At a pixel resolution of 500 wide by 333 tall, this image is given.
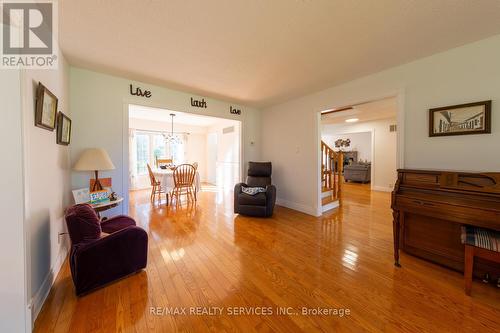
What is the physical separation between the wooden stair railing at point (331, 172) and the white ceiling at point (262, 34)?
1.90 m

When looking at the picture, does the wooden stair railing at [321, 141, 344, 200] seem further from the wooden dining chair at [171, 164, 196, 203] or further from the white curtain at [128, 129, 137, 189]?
the white curtain at [128, 129, 137, 189]

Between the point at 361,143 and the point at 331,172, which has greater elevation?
the point at 361,143

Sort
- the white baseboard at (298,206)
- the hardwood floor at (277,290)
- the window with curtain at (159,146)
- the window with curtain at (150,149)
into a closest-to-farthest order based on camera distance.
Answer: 1. the hardwood floor at (277,290)
2. the white baseboard at (298,206)
3. the window with curtain at (150,149)
4. the window with curtain at (159,146)

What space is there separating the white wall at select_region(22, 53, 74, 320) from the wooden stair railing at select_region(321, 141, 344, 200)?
4.31 meters

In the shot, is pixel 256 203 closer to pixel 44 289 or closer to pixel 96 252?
pixel 96 252

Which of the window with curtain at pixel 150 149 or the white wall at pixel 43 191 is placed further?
the window with curtain at pixel 150 149

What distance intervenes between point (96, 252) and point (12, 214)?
627 millimetres

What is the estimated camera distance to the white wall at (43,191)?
1.31 m

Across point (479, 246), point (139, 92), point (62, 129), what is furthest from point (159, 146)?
point (479, 246)

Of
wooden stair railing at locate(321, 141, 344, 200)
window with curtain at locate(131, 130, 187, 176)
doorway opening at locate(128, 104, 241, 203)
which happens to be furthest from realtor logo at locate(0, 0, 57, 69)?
window with curtain at locate(131, 130, 187, 176)

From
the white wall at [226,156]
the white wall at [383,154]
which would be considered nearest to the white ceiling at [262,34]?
the white wall at [226,156]

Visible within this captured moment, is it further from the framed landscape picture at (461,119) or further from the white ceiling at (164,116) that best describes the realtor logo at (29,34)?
the framed landscape picture at (461,119)

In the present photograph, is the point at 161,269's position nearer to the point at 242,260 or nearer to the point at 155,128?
the point at 242,260

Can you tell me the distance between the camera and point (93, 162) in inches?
89.3
